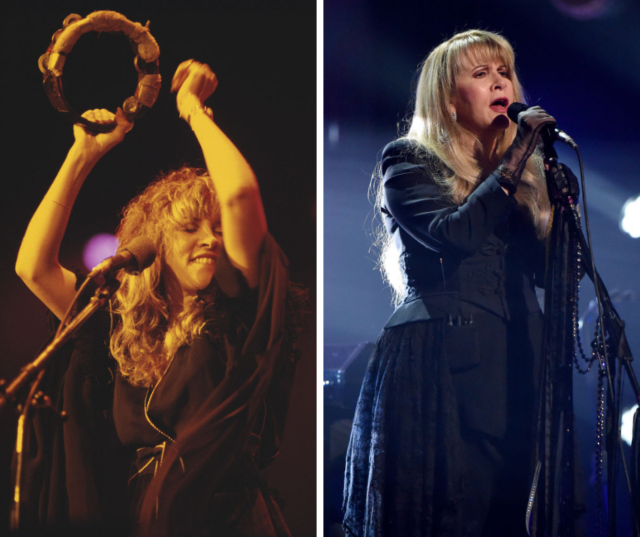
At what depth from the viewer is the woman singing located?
5.67 feet

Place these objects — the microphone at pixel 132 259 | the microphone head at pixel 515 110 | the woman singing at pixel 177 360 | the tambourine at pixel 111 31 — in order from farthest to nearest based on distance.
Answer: the tambourine at pixel 111 31, the microphone at pixel 132 259, the woman singing at pixel 177 360, the microphone head at pixel 515 110

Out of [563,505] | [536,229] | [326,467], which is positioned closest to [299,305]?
[326,467]

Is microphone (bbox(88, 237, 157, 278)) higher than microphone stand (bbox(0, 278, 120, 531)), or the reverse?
microphone (bbox(88, 237, 157, 278))

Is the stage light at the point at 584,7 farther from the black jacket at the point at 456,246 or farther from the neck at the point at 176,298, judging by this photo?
the neck at the point at 176,298

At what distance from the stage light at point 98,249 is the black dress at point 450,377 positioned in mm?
900

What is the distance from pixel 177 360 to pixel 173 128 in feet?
2.56

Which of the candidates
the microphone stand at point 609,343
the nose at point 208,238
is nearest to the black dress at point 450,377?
the microphone stand at point 609,343

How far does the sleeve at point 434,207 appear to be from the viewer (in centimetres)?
157

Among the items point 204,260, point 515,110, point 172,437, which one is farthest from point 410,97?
point 172,437

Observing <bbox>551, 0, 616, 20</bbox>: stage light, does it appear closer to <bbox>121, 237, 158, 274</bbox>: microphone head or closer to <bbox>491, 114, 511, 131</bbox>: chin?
<bbox>491, 114, 511, 131</bbox>: chin

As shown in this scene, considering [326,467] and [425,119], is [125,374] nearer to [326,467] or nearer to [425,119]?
[326,467]

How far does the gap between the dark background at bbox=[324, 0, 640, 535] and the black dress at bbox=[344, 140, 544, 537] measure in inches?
8.8

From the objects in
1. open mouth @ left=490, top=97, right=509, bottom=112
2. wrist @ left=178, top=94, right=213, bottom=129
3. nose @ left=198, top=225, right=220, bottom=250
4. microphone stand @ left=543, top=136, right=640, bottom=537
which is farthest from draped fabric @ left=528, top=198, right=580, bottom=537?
wrist @ left=178, top=94, right=213, bottom=129

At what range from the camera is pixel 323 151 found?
1.97 m
